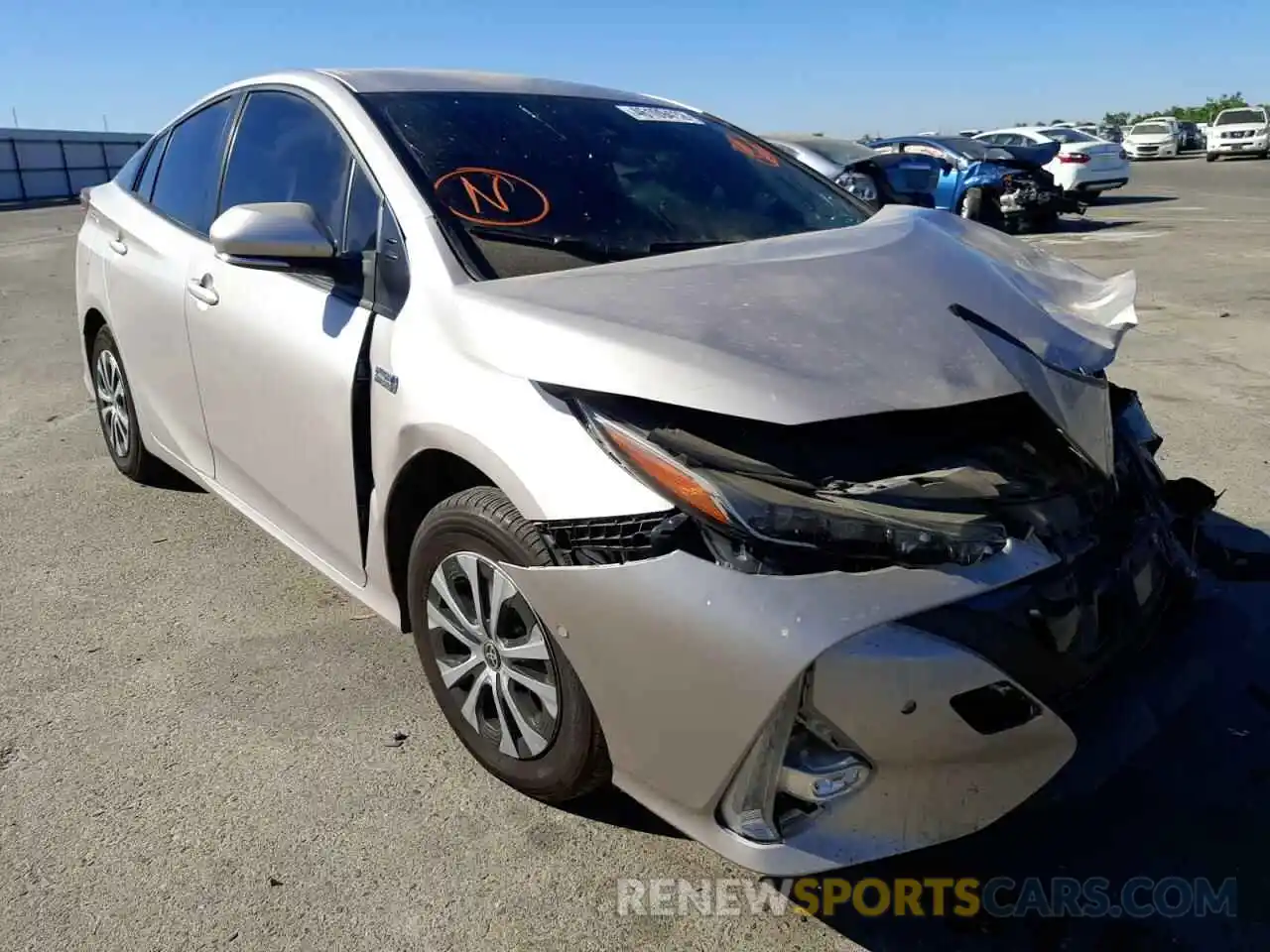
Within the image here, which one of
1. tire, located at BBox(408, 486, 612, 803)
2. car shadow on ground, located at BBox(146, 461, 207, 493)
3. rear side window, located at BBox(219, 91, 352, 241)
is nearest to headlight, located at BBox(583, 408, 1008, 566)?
tire, located at BBox(408, 486, 612, 803)

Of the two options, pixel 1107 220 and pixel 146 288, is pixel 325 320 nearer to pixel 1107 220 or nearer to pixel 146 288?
pixel 146 288

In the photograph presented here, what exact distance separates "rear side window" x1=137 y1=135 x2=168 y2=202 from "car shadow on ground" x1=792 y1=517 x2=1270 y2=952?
11.8 ft

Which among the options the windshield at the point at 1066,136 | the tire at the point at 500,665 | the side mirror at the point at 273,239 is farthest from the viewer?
the windshield at the point at 1066,136

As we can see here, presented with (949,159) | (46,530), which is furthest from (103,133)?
(46,530)

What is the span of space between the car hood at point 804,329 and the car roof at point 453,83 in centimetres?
102

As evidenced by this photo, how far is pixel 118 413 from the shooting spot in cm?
448

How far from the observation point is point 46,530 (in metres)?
4.22

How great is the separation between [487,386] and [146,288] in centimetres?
213

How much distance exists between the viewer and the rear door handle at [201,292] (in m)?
3.26

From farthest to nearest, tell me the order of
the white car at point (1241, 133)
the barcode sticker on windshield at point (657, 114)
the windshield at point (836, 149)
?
the white car at point (1241, 133)
the windshield at point (836, 149)
the barcode sticker on windshield at point (657, 114)

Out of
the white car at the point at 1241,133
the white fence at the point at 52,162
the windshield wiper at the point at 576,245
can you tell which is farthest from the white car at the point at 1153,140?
the windshield wiper at the point at 576,245

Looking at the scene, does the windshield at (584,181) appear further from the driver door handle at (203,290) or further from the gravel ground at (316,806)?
the gravel ground at (316,806)

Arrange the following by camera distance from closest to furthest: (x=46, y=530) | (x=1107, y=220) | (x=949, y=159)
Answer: (x=46, y=530) → (x=949, y=159) → (x=1107, y=220)

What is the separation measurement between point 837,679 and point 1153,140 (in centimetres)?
4084
